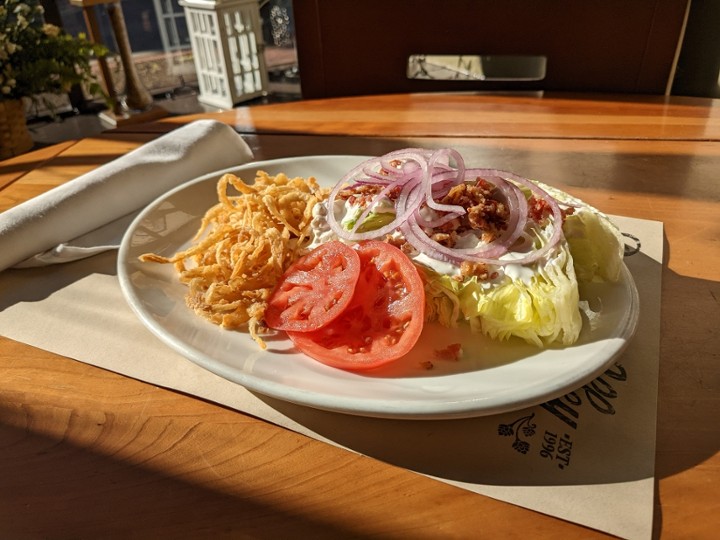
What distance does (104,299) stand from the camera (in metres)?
1.25

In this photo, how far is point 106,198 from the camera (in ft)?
5.01

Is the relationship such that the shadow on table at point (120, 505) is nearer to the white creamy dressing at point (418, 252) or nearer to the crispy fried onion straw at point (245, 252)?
the crispy fried onion straw at point (245, 252)

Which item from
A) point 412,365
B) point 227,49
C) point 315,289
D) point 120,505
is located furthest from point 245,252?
point 227,49

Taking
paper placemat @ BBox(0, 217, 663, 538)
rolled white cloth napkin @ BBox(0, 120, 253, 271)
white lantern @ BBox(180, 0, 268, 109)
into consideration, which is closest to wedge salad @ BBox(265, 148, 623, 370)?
paper placemat @ BBox(0, 217, 663, 538)

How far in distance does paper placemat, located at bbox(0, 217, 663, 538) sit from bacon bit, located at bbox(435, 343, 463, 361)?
134 millimetres

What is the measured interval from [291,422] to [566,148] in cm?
139

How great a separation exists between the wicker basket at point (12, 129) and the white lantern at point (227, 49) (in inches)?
62.5

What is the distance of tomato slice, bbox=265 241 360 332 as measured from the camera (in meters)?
1.04

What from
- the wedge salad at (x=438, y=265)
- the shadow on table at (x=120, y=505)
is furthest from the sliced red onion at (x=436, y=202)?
the shadow on table at (x=120, y=505)

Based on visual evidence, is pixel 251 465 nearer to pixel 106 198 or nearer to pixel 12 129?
pixel 106 198

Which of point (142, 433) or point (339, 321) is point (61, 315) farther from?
point (339, 321)

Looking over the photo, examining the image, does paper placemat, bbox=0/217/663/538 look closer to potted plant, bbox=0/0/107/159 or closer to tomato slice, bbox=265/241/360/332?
tomato slice, bbox=265/241/360/332

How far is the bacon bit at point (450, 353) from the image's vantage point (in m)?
0.99

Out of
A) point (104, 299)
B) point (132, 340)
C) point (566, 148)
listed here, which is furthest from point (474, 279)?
point (566, 148)
